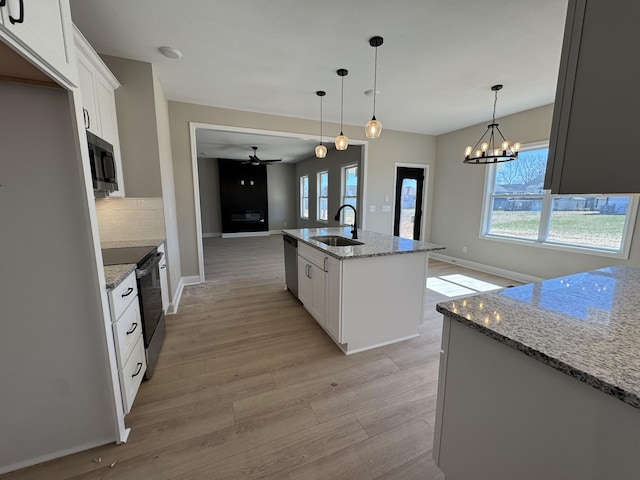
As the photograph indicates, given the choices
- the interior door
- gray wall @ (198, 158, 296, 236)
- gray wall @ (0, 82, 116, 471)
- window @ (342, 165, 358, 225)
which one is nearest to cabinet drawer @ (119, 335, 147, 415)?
gray wall @ (0, 82, 116, 471)

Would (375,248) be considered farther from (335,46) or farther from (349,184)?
(349,184)

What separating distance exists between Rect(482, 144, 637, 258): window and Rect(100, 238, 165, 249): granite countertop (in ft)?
13.7

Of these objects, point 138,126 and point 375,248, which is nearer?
point 375,248

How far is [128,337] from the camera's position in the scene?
1.59 meters

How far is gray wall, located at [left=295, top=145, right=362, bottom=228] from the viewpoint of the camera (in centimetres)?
593

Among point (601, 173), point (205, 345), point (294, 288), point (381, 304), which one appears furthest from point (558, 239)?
point (205, 345)

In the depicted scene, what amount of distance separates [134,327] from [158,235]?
4.75 feet

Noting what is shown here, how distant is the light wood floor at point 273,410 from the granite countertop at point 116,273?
89cm

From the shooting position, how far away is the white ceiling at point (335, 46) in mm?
1942

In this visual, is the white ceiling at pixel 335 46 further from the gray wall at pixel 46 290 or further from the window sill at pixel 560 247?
the window sill at pixel 560 247

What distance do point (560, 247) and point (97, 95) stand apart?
5.81 metres

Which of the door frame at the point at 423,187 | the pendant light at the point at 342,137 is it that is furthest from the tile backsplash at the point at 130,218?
the door frame at the point at 423,187

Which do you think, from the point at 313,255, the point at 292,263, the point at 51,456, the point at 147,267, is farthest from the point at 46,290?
the point at 292,263

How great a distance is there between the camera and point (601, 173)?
63cm
